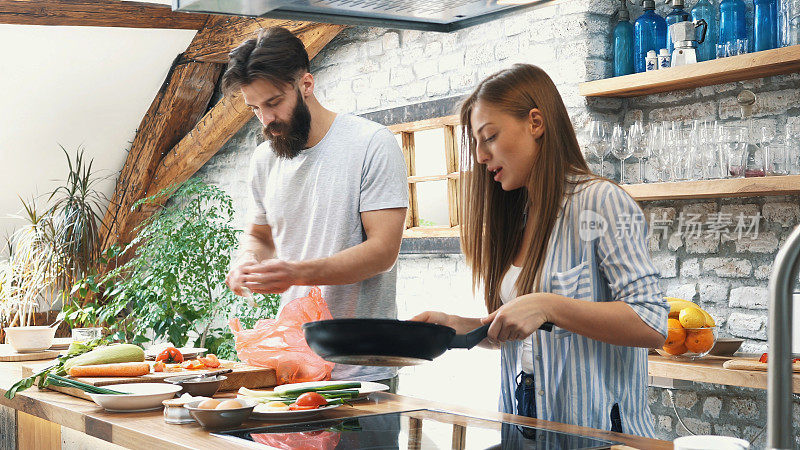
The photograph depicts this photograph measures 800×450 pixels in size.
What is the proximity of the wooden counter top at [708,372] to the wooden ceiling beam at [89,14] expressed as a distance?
12.6 ft

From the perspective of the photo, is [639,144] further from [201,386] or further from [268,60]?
[201,386]

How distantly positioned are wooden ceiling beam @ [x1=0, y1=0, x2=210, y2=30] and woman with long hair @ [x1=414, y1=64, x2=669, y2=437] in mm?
4151

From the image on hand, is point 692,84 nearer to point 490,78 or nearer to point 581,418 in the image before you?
point 490,78

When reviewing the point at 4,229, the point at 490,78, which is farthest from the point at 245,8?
the point at 4,229

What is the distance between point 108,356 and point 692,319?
6.78 ft

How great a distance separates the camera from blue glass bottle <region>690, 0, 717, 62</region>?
138 inches

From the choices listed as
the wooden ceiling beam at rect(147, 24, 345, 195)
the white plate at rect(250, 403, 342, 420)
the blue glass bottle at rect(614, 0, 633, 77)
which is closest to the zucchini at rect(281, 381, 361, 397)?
the white plate at rect(250, 403, 342, 420)

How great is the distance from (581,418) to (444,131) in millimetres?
3069

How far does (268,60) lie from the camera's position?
2430 mm

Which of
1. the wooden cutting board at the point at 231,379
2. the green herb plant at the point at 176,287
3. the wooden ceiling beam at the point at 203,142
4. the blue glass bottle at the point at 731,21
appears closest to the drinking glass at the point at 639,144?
the blue glass bottle at the point at 731,21

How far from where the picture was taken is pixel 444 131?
4.75m

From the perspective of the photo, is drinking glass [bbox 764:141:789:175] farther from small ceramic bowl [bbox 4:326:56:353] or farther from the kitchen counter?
small ceramic bowl [bbox 4:326:56:353]

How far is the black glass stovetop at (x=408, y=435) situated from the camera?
1551 mm

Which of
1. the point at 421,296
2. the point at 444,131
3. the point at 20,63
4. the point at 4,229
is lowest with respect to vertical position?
the point at 421,296
